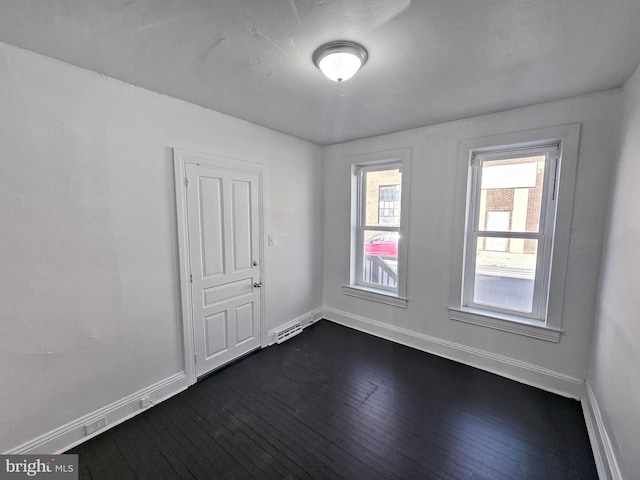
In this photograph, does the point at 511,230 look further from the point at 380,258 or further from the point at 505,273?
the point at 380,258

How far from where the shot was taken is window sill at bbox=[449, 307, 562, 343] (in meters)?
2.36

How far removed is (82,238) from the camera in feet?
5.85

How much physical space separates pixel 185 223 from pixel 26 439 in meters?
1.66

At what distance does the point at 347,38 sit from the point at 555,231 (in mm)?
2298

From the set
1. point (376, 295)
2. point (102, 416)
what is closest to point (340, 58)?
point (376, 295)

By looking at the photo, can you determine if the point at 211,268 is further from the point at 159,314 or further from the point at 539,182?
the point at 539,182

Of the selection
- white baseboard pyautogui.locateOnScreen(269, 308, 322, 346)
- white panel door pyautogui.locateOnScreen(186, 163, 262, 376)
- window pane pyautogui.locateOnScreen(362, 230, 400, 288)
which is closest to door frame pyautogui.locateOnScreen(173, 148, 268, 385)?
white panel door pyautogui.locateOnScreen(186, 163, 262, 376)

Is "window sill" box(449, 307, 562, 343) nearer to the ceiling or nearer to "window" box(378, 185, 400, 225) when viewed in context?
"window" box(378, 185, 400, 225)

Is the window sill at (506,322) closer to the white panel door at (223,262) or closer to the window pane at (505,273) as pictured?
the window pane at (505,273)

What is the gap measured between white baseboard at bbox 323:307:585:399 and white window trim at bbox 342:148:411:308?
349 mm

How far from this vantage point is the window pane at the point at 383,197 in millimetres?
3301

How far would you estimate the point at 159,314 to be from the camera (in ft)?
7.24

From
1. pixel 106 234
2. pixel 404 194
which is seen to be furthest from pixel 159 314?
pixel 404 194

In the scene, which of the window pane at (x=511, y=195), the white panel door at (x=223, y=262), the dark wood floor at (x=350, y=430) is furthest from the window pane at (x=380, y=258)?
the white panel door at (x=223, y=262)
